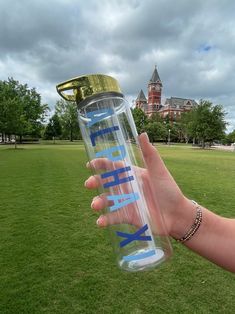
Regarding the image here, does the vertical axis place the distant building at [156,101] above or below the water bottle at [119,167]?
above

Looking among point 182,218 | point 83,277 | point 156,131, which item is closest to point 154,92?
point 156,131

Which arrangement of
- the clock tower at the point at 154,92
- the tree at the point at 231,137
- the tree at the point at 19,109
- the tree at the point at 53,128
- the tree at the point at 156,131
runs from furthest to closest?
the clock tower at the point at 154,92 → the tree at the point at 231,137 → the tree at the point at 156,131 → the tree at the point at 53,128 → the tree at the point at 19,109

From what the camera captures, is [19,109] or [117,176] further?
[19,109]

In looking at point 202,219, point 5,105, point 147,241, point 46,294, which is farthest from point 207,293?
point 5,105

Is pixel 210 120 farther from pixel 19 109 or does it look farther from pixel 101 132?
pixel 101 132

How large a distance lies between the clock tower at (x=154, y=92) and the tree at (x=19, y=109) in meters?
87.2

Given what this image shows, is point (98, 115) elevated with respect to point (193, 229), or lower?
elevated

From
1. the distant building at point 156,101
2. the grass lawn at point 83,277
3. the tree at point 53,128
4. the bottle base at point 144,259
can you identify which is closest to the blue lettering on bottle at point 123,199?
the bottle base at point 144,259

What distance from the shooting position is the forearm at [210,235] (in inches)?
74.6

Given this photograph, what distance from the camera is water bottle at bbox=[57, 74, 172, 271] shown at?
1499 mm

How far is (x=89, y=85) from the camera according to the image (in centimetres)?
146

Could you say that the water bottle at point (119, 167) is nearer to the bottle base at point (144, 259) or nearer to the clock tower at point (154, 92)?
the bottle base at point (144, 259)

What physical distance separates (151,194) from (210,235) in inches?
21.0

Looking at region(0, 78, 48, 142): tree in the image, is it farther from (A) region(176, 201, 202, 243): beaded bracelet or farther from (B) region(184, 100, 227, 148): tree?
(A) region(176, 201, 202, 243): beaded bracelet
